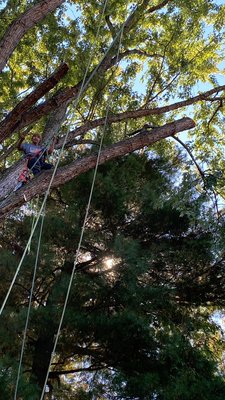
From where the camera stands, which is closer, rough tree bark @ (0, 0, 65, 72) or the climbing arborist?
rough tree bark @ (0, 0, 65, 72)

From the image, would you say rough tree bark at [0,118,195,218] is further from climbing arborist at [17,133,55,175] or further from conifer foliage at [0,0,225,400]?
climbing arborist at [17,133,55,175]

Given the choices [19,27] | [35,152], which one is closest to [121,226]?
[35,152]

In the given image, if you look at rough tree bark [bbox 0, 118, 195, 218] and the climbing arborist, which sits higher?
the climbing arborist

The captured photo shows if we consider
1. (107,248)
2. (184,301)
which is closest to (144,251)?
(107,248)

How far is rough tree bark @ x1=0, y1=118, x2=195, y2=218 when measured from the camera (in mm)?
3316

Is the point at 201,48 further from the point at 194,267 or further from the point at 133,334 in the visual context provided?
the point at 133,334

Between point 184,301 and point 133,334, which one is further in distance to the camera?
point 184,301

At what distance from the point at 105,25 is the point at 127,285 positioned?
487 centimetres

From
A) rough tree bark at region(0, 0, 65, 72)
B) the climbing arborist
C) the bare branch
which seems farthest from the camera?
the climbing arborist

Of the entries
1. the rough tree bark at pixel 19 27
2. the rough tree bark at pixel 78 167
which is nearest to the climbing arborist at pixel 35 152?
the rough tree bark at pixel 78 167

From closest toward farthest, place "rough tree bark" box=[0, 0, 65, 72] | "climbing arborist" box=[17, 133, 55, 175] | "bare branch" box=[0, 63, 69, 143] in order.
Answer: "bare branch" box=[0, 63, 69, 143], "rough tree bark" box=[0, 0, 65, 72], "climbing arborist" box=[17, 133, 55, 175]

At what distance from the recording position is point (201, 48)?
7.44 meters

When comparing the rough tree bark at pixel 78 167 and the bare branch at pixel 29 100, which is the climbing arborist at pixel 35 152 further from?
the bare branch at pixel 29 100

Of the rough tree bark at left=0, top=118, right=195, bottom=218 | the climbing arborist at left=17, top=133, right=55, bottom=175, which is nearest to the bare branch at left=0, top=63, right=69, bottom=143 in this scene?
the rough tree bark at left=0, top=118, right=195, bottom=218
